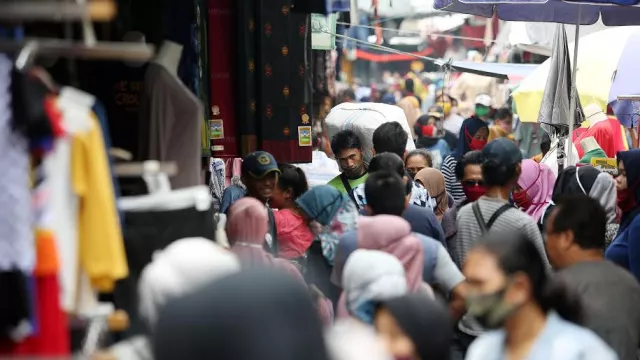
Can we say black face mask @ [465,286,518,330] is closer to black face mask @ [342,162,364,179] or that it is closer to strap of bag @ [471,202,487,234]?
strap of bag @ [471,202,487,234]

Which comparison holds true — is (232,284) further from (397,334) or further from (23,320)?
(397,334)

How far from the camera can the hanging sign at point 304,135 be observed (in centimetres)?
677

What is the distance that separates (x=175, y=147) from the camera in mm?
5023

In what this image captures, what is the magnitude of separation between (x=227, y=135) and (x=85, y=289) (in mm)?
2988

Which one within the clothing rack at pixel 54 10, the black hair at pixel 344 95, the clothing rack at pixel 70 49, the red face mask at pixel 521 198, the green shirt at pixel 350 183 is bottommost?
the black hair at pixel 344 95

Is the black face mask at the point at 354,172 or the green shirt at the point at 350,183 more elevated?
the black face mask at the point at 354,172

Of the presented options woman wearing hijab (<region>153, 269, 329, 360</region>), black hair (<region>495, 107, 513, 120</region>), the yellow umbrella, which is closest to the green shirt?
woman wearing hijab (<region>153, 269, 329, 360</region>)

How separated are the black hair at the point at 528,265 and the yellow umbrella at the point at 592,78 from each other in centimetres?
871


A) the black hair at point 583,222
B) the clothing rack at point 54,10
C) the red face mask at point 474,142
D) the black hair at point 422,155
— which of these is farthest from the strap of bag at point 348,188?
the red face mask at point 474,142

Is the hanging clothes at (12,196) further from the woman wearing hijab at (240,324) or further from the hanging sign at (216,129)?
the hanging sign at (216,129)

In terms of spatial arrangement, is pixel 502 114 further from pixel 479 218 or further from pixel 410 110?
pixel 479 218

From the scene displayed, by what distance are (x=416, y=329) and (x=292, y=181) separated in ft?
10.9

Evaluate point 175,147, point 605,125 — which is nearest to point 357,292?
point 175,147

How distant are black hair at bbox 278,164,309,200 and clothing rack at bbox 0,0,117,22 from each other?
11.8 ft
